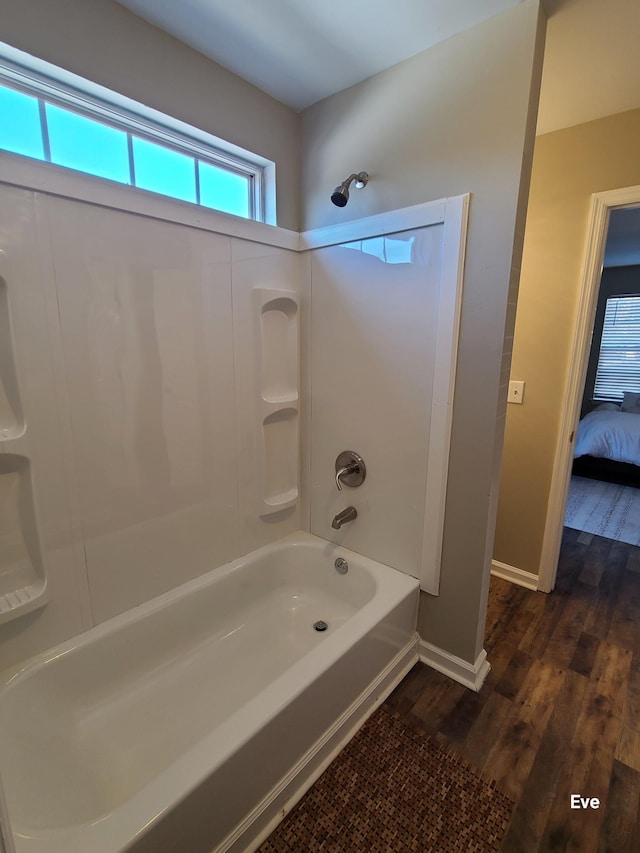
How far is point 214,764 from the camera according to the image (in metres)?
0.98

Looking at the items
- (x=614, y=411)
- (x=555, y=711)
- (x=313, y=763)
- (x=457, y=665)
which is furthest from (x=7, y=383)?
(x=614, y=411)

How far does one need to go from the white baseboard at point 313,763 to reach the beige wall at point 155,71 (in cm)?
210

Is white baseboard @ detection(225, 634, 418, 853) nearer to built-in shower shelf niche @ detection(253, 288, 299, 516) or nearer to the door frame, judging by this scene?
built-in shower shelf niche @ detection(253, 288, 299, 516)

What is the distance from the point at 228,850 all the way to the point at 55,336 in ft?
5.16

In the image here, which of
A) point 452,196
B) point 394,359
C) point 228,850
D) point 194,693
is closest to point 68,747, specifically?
point 194,693

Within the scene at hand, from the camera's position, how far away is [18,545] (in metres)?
1.26

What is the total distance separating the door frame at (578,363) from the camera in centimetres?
187

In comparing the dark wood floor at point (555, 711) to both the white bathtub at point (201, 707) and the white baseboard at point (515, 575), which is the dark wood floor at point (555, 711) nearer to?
the white baseboard at point (515, 575)

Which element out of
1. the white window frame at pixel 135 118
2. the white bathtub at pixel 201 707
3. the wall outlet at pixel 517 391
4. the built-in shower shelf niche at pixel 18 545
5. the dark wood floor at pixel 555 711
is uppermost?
the white window frame at pixel 135 118

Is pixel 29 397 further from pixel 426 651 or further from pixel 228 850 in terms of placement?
pixel 426 651

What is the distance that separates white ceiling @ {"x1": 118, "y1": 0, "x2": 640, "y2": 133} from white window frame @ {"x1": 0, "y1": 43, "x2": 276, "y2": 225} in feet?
0.89

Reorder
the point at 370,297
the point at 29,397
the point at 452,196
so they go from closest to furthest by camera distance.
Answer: the point at 29,397 < the point at 452,196 < the point at 370,297

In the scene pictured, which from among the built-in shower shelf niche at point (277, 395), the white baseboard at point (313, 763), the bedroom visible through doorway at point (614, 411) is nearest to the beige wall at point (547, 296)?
the bedroom visible through doorway at point (614, 411)

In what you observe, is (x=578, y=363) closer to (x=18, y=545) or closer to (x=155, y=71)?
(x=155, y=71)
